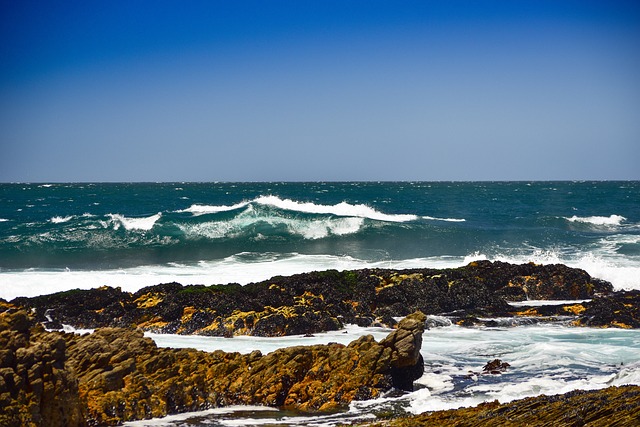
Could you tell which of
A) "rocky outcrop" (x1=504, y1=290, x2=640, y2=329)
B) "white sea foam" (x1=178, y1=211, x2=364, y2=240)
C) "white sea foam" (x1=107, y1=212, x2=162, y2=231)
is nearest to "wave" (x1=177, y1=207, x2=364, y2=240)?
"white sea foam" (x1=178, y1=211, x2=364, y2=240)

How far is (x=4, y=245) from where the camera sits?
3400cm

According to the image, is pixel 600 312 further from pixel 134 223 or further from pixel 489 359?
pixel 134 223

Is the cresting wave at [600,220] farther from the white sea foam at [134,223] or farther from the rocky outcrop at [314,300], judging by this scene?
the white sea foam at [134,223]

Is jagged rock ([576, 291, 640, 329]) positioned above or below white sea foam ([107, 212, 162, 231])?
below

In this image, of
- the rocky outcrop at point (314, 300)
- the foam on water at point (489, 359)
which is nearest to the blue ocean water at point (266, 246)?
the rocky outcrop at point (314, 300)

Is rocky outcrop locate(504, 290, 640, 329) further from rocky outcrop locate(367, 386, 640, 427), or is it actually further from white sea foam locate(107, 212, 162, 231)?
white sea foam locate(107, 212, 162, 231)

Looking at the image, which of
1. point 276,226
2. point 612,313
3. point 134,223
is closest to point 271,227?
point 276,226

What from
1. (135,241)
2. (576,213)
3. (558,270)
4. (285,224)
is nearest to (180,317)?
(558,270)

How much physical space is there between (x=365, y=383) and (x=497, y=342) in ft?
17.1

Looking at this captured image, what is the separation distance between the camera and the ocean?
36.1 feet

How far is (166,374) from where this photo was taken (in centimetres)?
988

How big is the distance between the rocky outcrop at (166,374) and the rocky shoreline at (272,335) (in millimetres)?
18

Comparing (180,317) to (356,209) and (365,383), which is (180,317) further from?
(356,209)

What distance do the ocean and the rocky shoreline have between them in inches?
23.5
